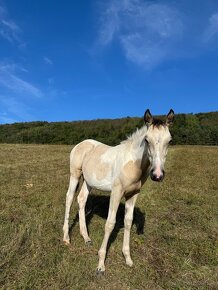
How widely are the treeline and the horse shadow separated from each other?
31018 mm

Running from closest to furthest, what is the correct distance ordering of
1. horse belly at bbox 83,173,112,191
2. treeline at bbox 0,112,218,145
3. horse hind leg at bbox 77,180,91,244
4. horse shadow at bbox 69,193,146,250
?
horse belly at bbox 83,173,112,191
horse hind leg at bbox 77,180,91,244
horse shadow at bbox 69,193,146,250
treeline at bbox 0,112,218,145

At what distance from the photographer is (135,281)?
588cm

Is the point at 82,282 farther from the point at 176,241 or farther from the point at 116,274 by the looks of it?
the point at 176,241

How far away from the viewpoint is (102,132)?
2635 inches

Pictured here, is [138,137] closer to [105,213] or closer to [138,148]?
[138,148]

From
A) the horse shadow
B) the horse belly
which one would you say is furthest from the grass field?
the horse belly

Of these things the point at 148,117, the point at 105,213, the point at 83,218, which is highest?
the point at 148,117

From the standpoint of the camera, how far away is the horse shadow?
835 centimetres

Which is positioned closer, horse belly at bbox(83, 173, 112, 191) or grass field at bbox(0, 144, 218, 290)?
grass field at bbox(0, 144, 218, 290)

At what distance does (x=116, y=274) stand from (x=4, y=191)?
21.1ft

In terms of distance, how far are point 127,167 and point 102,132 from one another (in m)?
60.7

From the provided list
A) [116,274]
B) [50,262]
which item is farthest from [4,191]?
[116,274]

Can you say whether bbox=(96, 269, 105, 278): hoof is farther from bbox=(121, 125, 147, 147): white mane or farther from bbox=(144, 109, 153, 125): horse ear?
bbox=(144, 109, 153, 125): horse ear

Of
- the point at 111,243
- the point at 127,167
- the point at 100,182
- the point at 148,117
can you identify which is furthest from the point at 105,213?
the point at 148,117
